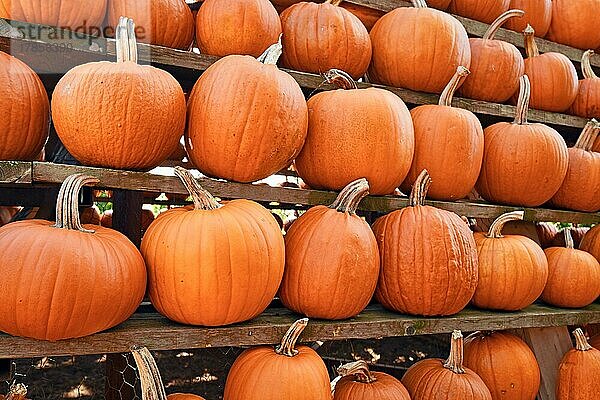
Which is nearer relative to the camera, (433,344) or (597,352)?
(597,352)

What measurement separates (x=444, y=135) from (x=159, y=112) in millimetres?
995

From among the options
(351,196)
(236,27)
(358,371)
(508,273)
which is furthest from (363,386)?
(236,27)

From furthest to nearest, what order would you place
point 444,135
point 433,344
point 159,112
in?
1. point 433,344
2. point 444,135
3. point 159,112

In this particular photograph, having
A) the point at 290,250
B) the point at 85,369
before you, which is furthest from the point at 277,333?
the point at 85,369

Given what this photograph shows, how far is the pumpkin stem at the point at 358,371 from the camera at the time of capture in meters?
1.69

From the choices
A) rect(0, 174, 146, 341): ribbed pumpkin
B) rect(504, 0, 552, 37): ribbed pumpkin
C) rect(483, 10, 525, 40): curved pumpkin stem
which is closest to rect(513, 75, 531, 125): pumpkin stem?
rect(483, 10, 525, 40): curved pumpkin stem

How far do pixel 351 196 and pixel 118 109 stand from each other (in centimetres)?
70

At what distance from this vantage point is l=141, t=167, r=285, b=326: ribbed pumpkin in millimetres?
1475

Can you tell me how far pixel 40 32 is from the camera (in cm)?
158

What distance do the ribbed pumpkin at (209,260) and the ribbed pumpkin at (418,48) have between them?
0.91 meters

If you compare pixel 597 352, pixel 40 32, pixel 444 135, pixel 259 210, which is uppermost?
pixel 40 32

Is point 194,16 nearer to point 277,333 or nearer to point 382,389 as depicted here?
point 277,333

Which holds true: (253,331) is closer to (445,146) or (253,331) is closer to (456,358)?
(456,358)

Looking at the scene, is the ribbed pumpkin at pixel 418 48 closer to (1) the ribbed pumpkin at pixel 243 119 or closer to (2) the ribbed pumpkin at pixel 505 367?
(1) the ribbed pumpkin at pixel 243 119
